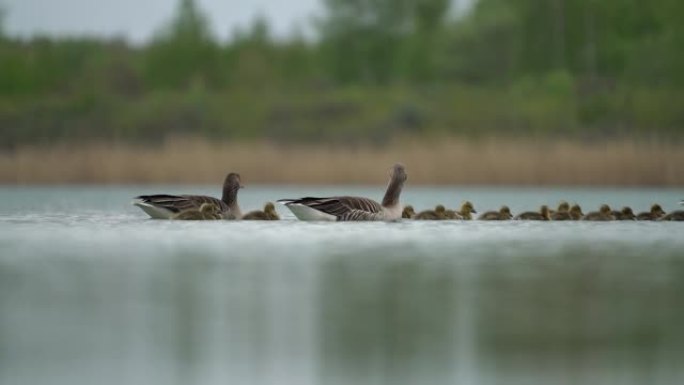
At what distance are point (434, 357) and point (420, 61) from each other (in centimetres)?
5737

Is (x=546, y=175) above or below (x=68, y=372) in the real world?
above

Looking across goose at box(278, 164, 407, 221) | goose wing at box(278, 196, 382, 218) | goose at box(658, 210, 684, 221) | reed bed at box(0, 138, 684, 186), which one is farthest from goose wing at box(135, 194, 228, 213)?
reed bed at box(0, 138, 684, 186)

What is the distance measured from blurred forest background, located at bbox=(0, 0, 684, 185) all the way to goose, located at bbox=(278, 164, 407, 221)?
568 inches

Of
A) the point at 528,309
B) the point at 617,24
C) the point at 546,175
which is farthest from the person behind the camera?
the point at 617,24

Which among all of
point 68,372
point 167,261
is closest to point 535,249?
point 167,261

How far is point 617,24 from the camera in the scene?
62906 mm

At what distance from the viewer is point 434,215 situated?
14.4 meters

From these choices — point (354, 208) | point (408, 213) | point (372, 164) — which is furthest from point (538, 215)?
point (372, 164)

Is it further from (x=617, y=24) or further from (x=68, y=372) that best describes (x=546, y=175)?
(x=617, y=24)

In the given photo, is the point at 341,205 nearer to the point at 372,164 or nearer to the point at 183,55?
the point at 372,164

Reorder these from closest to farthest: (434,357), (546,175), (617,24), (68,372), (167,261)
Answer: (68,372), (434,357), (167,261), (546,175), (617,24)

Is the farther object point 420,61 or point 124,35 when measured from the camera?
point 124,35

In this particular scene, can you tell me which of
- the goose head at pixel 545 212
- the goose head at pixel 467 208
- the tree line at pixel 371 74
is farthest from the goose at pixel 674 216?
the tree line at pixel 371 74

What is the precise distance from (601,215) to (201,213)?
433 cm
